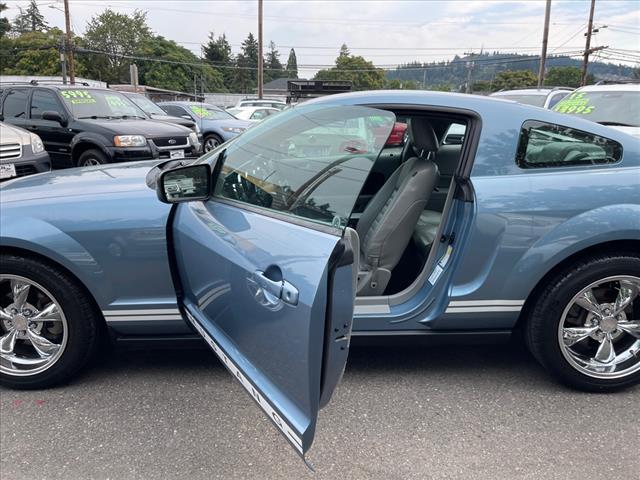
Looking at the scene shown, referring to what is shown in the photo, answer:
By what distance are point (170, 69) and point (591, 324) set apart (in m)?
77.4

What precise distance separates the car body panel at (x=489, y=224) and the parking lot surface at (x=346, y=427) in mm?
431

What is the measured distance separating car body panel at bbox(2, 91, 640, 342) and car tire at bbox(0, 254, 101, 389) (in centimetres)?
11

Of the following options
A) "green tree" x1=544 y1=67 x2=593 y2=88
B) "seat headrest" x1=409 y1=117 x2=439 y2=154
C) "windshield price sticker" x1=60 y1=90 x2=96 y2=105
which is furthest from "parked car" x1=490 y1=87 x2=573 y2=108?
"green tree" x1=544 y1=67 x2=593 y2=88

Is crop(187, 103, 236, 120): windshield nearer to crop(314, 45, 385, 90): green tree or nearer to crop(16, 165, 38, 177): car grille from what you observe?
crop(16, 165, 38, 177): car grille

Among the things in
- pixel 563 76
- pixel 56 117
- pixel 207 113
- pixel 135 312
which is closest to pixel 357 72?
pixel 563 76

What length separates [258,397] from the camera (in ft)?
5.61

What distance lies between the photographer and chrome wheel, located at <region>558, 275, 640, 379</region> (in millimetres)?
2518

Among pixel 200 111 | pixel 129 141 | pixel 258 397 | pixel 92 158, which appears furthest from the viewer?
pixel 200 111

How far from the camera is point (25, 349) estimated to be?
2619mm

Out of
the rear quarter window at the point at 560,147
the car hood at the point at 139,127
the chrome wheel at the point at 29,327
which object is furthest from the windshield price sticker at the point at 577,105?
the chrome wheel at the point at 29,327

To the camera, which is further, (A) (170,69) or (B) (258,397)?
(A) (170,69)

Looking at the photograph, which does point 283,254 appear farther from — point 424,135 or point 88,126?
point 88,126

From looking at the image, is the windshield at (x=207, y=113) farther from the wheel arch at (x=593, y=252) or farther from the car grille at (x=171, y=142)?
the wheel arch at (x=593, y=252)

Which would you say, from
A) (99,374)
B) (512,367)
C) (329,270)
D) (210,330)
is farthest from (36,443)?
(512,367)
